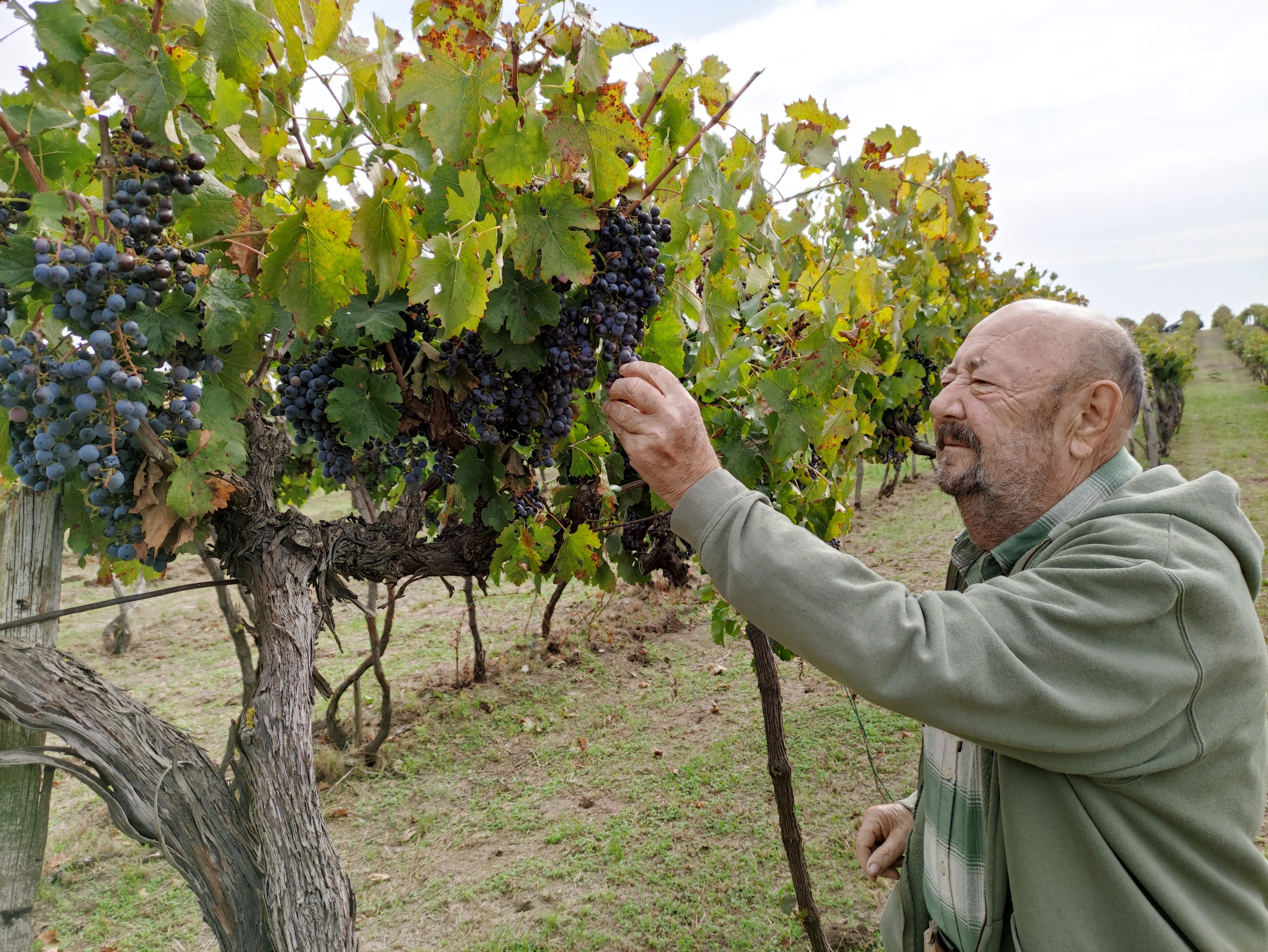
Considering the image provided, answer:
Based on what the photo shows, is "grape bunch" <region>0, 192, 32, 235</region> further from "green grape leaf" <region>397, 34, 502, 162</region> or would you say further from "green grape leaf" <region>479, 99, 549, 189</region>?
"green grape leaf" <region>479, 99, 549, 189</region>

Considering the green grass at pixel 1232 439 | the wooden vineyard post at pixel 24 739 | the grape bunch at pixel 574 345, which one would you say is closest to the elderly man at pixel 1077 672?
the grape bunch at pixel 574 345

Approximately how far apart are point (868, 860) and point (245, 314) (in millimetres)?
2177

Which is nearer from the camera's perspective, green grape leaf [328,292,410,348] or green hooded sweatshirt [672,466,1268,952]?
green hooded sweatshirt [672,466,1268,952]

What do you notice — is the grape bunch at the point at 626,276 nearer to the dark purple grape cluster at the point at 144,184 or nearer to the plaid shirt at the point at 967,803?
the dark purple grape cluster at the point at 144,184

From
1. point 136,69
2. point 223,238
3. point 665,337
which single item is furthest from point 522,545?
point 136,69

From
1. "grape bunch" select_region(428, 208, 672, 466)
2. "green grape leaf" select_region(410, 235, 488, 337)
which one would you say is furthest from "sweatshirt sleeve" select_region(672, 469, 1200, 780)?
"grape bunch" select_region(428, 208, 672, 466)

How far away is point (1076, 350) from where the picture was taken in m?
1.76

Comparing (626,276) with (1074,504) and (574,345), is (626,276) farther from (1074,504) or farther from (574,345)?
(1074,504)

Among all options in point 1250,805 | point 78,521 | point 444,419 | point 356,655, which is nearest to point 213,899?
point 78,521

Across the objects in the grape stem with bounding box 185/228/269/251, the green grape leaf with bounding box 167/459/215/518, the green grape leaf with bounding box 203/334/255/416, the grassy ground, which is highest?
the grape stem with bounding box 185/228/269/251

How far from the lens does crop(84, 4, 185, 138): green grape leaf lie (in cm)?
148

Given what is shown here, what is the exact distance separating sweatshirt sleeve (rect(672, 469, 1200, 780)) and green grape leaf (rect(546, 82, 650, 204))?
936 mm

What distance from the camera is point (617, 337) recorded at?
206 centimetres

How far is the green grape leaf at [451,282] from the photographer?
1.60 m
